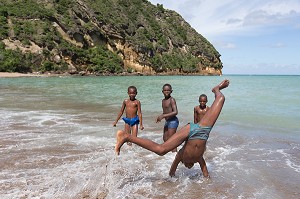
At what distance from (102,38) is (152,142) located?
75.3m

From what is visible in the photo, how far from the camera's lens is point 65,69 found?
64.2m

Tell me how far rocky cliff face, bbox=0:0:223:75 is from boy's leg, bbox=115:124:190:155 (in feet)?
200

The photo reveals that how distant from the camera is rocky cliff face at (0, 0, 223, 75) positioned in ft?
208

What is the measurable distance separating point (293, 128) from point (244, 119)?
2.12 meters

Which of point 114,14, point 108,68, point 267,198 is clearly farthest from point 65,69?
point 267,198

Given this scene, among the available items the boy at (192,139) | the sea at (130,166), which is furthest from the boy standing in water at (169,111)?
the boy at (192,139)

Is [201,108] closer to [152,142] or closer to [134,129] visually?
[134,129]

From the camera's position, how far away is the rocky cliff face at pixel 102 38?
63281mm

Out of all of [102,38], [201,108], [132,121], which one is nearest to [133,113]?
[132,121]

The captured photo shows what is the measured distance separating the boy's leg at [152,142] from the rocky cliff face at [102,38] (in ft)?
200

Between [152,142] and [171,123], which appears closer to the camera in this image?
[152,142]

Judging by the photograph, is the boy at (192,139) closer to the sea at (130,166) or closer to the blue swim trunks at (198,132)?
the blue swim trunks at (198,132)

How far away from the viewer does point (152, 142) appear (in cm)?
418

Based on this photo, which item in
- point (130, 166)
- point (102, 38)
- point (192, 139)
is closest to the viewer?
point (192, 139)
